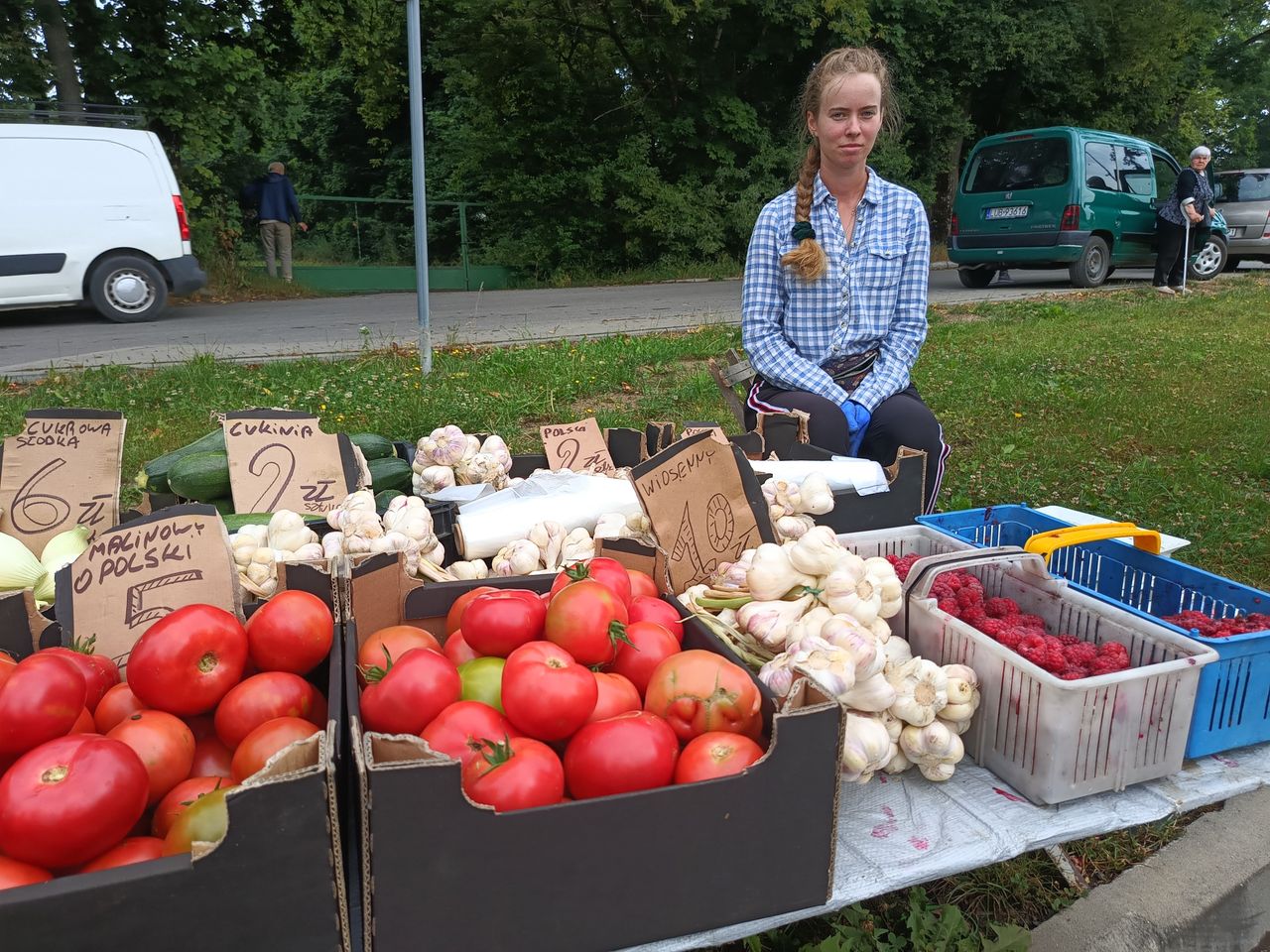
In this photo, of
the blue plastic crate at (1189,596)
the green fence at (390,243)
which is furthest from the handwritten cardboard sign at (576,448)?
the green fence at (390,243)

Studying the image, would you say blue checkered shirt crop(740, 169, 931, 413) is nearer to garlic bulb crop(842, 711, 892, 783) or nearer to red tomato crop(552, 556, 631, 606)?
red tomato crop(552, 556, 631, 606)

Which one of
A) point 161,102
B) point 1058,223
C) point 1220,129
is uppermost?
point 1220,129

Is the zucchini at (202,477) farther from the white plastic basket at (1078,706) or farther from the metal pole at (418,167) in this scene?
the metal pole at (418,167)

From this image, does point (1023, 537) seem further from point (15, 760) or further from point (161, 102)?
point (161, 102)

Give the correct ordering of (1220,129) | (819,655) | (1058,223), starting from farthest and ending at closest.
→ (1220,129)
(1058,223)
(819,655)

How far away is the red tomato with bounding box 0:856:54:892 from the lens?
41.7 inches

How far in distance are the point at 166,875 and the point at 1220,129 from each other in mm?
38319

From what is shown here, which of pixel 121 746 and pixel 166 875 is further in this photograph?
pixel 121 746

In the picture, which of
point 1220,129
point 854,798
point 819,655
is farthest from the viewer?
point 1220,129

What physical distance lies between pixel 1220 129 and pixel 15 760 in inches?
1508

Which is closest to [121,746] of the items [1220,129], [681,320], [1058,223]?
[681,320]

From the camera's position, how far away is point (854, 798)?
165 centimetres

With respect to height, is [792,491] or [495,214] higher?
[495,214]

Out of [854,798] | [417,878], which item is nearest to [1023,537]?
[854,798]
